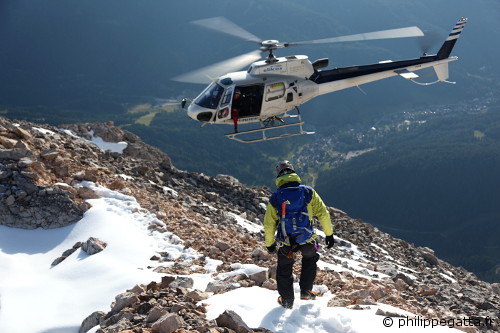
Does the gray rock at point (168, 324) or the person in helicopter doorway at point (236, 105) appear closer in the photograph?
the gray rock at point (168, 324)

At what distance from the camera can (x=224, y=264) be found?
10.5 m

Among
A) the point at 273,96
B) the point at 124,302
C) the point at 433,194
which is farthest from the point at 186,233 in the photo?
the point at 433,194

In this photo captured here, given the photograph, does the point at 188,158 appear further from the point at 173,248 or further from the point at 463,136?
the point at 173,248

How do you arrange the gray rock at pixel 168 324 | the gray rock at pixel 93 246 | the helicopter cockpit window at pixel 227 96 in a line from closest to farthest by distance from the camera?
the gray rock at pixel 168 324
the gray rock at pixel 93 246
the helicopter cockpit window at pixel 227 96

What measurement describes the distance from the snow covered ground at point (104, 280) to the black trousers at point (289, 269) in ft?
0.89

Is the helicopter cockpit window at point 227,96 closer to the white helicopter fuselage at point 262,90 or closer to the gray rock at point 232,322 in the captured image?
the white helicopter fuselage at point 262,90

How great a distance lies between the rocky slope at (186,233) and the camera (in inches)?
310

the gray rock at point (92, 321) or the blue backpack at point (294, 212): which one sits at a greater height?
the blue backpack at point (294, 212)

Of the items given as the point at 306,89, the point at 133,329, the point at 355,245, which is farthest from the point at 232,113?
the point at 133,329

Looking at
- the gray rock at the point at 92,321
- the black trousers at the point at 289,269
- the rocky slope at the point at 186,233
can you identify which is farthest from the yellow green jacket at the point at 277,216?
the gray rock at the point at 92,321

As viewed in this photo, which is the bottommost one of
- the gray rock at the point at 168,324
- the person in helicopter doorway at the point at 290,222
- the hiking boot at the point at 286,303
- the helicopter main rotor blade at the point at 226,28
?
the hiking boot at the point at 286,303

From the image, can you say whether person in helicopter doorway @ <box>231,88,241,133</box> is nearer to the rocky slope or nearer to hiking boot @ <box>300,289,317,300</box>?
the rocky slope

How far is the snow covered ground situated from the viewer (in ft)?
24.1

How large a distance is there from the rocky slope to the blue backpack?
1.32 meters
